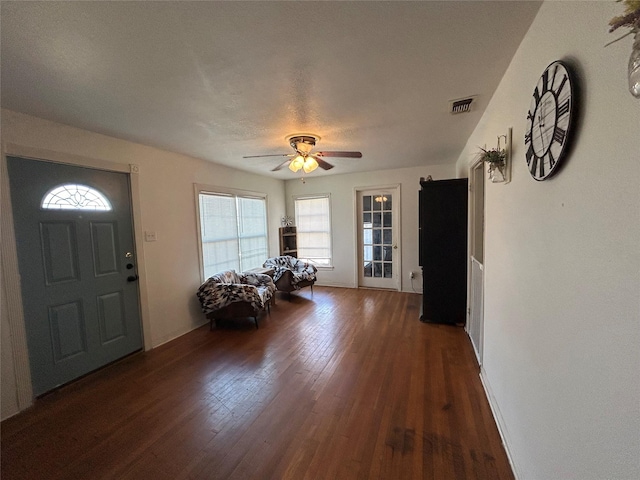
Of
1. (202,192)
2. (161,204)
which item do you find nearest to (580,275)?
(161,204)

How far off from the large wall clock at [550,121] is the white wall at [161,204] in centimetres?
355

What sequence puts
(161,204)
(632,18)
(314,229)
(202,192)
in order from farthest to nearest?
(314,229) < (202,192) < (161,204) < (632,18)

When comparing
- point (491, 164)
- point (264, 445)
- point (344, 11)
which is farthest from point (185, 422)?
point (491, 164)

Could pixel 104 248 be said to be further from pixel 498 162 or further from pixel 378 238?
pixel 378 238

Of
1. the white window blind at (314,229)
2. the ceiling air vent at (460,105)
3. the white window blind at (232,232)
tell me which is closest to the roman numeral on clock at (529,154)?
the ceiling air vent at (460,105)

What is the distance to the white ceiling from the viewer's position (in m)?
1.18

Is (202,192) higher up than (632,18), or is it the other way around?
(202,192)

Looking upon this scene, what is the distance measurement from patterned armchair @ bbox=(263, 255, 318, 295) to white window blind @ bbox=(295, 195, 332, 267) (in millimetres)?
664

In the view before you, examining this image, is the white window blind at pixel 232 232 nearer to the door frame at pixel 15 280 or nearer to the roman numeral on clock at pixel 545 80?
the door frame at pixel 15 280

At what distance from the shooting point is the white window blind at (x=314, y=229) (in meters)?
5.60

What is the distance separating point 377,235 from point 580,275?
4.35 metres

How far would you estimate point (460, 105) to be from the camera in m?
2.14

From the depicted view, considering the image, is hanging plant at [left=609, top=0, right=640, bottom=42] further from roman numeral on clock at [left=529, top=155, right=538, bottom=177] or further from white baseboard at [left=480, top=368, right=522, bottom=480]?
white baseboard at [left=480, top=368, right=522, bottom=480]

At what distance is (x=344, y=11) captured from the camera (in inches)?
46.1
